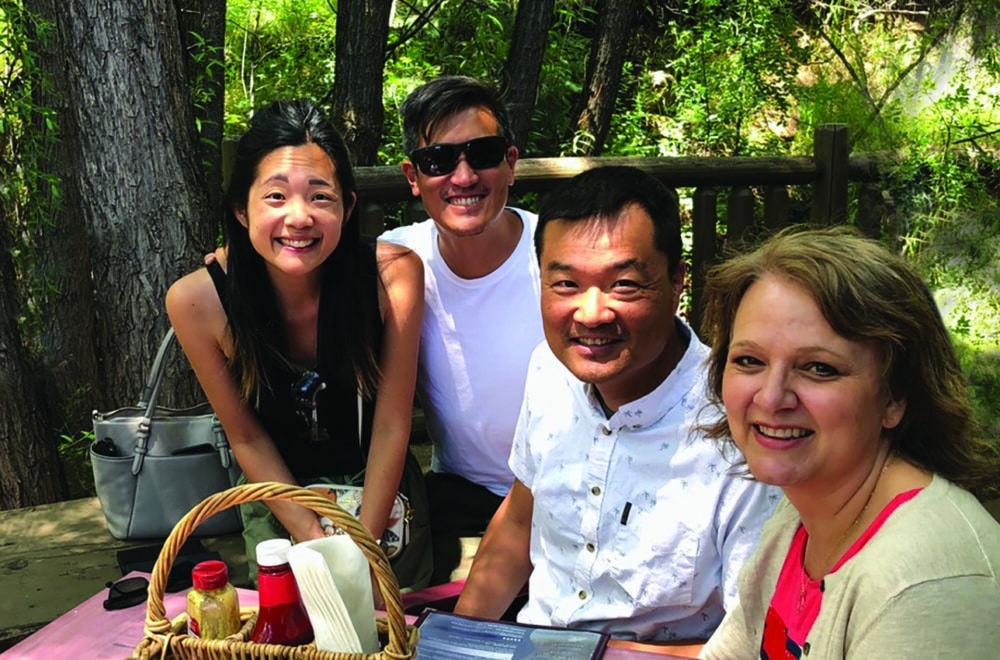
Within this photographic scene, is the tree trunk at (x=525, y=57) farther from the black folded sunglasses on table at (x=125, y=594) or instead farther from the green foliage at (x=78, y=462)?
the black folded sunglasses on table at (x=125, y=594)

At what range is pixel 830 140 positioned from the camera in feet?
13.4

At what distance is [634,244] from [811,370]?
0.59m

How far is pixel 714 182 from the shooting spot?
380 cm

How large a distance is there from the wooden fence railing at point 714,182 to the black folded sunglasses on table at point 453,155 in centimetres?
65

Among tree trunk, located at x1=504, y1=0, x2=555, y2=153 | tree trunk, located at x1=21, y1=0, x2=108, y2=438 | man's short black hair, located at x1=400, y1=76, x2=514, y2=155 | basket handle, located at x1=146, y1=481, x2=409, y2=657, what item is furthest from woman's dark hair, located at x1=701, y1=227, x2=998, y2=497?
tree trunk, located at x1=504, y1=0, x2=555, y2=153

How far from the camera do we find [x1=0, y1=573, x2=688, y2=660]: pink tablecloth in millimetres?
1812

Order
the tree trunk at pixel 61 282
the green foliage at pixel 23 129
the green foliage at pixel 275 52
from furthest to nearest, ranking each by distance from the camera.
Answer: the green foliage at pixel 275 52
the tree trunk at pixel 61 282
the green foliage at pixel 23 129

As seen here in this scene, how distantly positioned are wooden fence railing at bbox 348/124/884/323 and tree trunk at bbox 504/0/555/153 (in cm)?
188

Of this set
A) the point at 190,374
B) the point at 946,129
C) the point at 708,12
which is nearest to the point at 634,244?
the point at 190,374

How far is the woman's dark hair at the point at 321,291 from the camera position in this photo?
2.49 meters

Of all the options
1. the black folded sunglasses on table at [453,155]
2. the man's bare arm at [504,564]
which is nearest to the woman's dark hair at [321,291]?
the black folded sunglasses on table at [453,155]

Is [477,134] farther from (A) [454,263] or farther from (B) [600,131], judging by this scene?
(B) [600,131]

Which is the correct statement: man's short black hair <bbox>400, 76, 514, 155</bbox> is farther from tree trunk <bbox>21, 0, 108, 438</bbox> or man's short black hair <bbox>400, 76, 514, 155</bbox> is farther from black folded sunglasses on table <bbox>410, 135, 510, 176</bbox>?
tree trunk <bbox>21, 0, 108, 438</bbox>

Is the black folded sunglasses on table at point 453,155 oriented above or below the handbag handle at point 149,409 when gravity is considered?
above
